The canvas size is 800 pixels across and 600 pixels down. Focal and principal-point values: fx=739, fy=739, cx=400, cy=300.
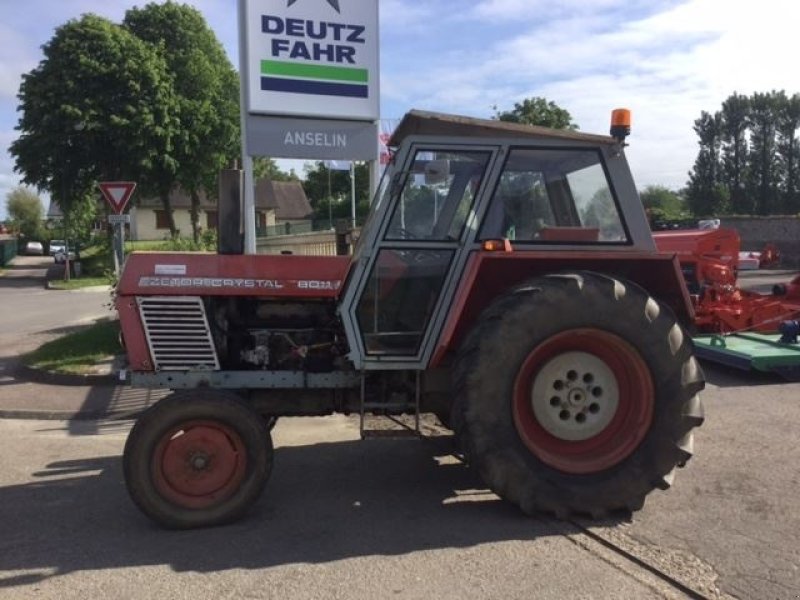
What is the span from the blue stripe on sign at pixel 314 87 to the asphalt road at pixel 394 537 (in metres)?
5.15

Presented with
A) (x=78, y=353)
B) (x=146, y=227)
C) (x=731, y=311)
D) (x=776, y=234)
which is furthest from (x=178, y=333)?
(x=146, y=227)

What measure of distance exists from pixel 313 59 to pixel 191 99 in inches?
1132

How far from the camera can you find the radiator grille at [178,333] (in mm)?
4742

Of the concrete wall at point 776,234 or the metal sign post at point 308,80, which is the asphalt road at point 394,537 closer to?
the metal sign post at point 308,80

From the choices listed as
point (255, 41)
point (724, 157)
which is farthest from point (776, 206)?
point (255, 41)

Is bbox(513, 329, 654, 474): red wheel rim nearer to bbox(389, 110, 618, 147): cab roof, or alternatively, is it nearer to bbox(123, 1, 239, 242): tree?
bbox(389, 110, 618, 147): cab roof

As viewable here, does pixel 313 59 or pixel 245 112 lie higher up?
pixel 313 59

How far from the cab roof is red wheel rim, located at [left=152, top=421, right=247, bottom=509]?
228 cm

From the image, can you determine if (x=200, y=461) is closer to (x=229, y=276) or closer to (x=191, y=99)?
(x=229, y=276)

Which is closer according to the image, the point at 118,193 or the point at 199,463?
the point at 199,463

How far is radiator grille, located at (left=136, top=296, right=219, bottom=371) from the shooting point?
4.74 meters

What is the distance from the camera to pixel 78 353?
33.7 ft

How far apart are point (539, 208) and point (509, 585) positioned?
2348mm

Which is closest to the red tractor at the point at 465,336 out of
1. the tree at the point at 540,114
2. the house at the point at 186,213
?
the tree at the point at 540,114
